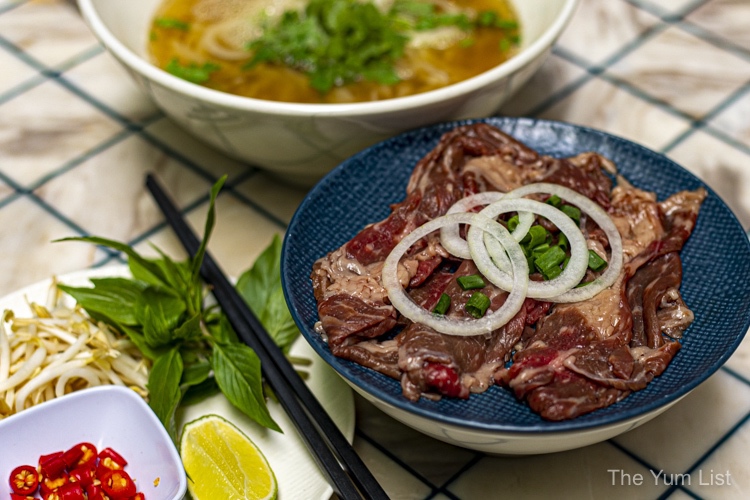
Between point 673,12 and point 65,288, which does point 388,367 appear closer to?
point 65,288

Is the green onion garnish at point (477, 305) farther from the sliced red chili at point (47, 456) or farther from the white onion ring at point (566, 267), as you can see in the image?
the sliced red chili at point (47, 456)

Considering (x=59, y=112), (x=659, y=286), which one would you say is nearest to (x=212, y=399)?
(x=659, y=286)

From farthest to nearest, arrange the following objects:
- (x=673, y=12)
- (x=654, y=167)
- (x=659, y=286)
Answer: (x=673, y=12), (x=654, y=167), (x=659, y=286)

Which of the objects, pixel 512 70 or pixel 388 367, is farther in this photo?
pixel 512 70

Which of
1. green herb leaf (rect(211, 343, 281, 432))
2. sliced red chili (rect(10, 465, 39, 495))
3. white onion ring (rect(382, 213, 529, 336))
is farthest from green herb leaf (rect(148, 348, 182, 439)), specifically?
white onion ring (rect(382, 213, 529, 336))

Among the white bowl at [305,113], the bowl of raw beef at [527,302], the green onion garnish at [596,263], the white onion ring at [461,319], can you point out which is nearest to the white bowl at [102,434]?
the bowl of raw beef at [527,302]

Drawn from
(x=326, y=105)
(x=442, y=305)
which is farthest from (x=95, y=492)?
(x=326, y=105)
